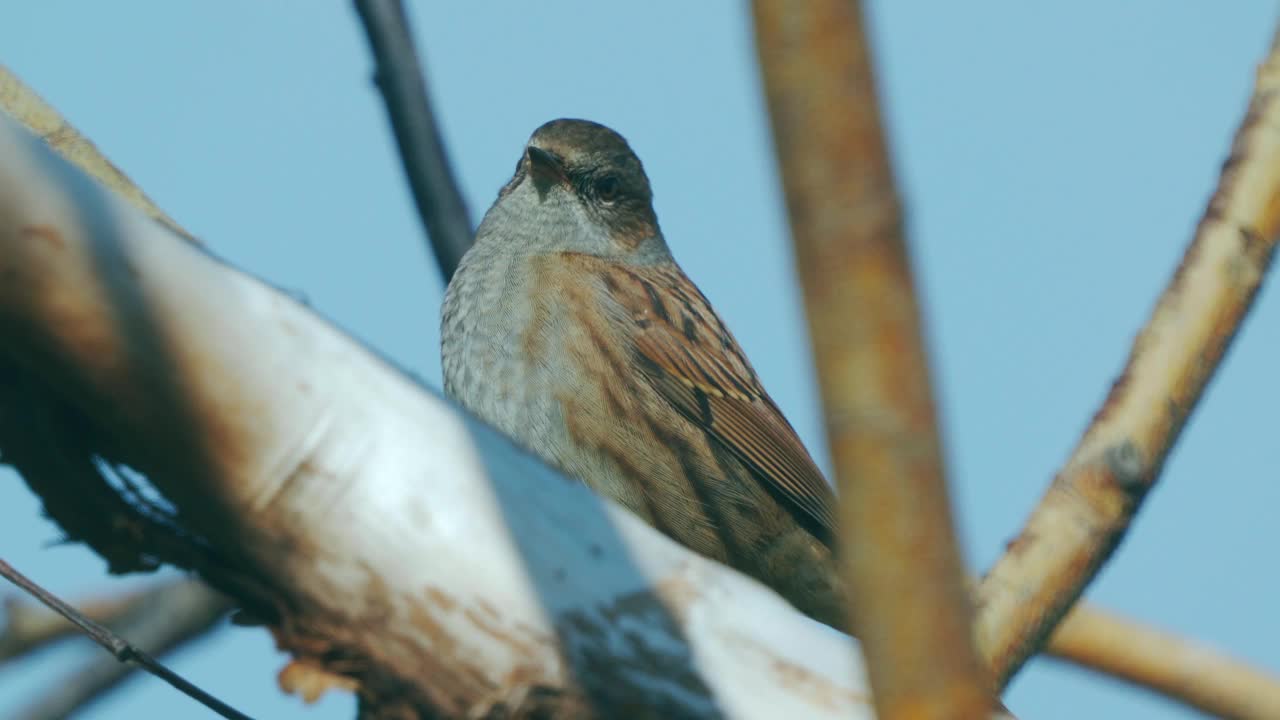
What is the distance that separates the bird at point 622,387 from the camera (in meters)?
5.39

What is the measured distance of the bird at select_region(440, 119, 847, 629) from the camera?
5395 mm

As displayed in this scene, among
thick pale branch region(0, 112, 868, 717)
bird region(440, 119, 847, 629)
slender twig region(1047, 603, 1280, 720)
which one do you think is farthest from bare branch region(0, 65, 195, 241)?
slender twig region(1047, 603, 1280, 720)

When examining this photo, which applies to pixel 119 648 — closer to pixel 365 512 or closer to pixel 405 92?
pixel 365 512

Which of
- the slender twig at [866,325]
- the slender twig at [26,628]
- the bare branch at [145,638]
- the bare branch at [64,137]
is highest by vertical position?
the slender twig at [866,325]

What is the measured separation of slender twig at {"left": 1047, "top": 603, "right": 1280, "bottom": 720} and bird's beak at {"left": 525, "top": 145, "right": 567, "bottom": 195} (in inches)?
115

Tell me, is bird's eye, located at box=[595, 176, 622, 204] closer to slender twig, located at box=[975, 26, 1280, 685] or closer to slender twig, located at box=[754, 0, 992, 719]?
slender twig, located at box=[975, 26, 1280, 685]

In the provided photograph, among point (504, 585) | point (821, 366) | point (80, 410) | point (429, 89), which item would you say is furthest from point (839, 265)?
point (429, 89)

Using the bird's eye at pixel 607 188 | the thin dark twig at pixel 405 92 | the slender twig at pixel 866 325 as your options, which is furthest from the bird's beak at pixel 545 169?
the slender twig at pixel 866 325

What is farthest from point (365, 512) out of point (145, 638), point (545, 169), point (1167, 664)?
point (545, 169)

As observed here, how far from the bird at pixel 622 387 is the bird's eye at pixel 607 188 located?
91mm

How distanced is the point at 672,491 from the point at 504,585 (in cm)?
318

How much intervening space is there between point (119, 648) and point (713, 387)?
3.42m

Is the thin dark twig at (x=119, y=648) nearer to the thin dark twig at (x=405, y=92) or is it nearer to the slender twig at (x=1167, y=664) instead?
the slender twig at (x=1167, y=664)

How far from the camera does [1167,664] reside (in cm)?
456
